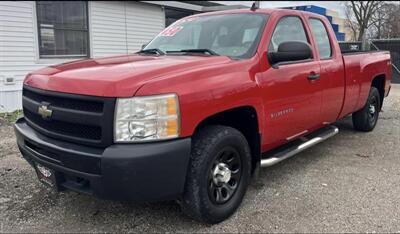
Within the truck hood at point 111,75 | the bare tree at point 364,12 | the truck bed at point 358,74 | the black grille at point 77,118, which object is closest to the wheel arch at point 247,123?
the truck hood at point 111,75

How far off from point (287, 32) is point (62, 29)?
7.80 meters

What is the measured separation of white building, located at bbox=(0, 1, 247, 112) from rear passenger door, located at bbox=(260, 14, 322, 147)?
7397mm

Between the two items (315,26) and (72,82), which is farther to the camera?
(315,26)

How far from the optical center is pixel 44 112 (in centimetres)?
304

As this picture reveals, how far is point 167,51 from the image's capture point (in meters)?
4.21

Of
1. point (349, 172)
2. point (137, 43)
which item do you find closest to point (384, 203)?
point (349, 172)

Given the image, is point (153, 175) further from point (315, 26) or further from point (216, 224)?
point (315, 26)

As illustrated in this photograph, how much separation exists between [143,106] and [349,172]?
297cm

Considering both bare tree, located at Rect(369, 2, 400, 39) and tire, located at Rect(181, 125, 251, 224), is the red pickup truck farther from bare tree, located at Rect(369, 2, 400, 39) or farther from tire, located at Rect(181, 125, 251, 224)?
bare tree, located at Rect(369, 2, 400, 39)

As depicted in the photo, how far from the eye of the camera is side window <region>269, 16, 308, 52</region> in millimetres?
4027

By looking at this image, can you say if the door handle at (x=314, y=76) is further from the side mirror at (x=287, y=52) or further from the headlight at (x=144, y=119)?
the headlight at (x=144, y=119)

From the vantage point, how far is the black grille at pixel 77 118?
8.73 ft

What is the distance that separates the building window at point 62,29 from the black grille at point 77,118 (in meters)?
7.52

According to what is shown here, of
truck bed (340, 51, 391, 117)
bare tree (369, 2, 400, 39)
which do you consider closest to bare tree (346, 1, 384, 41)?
bare tree (369, 2, 400, 39)
